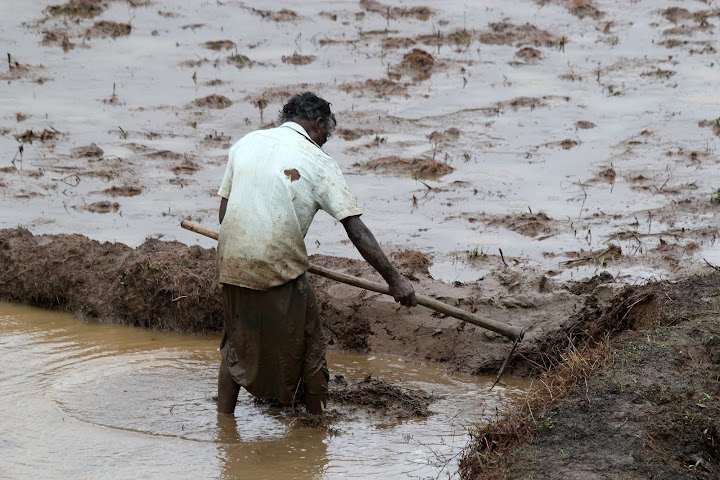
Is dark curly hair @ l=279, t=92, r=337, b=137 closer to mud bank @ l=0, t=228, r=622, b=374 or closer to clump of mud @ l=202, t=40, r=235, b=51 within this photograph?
mud bank @ l=0, t=228, r=622, b=374

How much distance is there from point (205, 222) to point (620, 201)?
3.87 m

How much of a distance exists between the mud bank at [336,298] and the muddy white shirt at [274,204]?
1.07 meters

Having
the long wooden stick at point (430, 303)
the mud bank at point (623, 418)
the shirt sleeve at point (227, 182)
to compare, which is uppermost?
the shirt sleeve at point (227, 182)

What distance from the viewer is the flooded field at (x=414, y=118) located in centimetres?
833

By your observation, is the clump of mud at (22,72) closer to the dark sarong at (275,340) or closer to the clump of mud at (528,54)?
the clump of mud at (528,54)

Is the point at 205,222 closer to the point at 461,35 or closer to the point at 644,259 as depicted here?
the point at 644,259

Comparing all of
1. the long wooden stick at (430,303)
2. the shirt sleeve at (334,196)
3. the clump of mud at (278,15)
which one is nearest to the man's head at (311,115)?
the shirt sleeve at (334,196)

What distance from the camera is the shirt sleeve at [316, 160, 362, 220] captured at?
469 centimetres

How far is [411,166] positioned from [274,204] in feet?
16.2

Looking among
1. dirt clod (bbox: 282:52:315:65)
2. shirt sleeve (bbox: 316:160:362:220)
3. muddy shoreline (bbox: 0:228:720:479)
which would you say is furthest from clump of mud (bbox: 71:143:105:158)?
shirt sleeve (bbox: 316:160:362:220)

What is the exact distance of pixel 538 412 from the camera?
450 cm

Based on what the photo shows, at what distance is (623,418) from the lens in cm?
427

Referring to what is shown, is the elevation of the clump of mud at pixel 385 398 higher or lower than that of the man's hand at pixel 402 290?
lower

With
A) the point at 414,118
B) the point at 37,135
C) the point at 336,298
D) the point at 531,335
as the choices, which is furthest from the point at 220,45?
the point at 531,335
